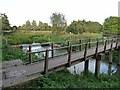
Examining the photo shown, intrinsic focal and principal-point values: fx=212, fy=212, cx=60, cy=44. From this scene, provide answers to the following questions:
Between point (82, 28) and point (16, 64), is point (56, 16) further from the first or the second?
point (16, 64)

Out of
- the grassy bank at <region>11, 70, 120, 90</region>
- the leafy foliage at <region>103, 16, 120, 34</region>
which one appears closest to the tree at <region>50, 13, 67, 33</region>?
the leafy foliage at <region>103, 16, 120, 34</region>

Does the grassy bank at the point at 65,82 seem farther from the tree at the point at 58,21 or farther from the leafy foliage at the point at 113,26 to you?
the tree at the point at 58,21

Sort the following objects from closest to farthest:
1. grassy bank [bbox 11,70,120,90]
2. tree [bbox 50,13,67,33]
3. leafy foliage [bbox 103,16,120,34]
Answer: grassy bank [bbox 11,70,120,90] < leafy foliage [bbox 103,16,120,34] < tree [bbox 50,13,67,33]

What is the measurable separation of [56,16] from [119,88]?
120ft

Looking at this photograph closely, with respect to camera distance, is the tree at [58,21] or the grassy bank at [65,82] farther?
the tree at [58,21]

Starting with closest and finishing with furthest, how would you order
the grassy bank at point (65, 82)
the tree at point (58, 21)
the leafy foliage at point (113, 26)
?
the grassy bank at point (65, 82) → the leafy foliage at point (113, 26) → the tree at point (58, 21)

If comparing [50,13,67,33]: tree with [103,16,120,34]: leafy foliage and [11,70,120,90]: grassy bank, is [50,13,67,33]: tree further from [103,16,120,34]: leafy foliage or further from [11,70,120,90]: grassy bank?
[11,70,120,90]: grassy bank

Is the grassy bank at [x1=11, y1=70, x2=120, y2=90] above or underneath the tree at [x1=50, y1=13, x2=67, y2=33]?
underneath

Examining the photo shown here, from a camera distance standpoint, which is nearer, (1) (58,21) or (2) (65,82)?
(2) (65,82)

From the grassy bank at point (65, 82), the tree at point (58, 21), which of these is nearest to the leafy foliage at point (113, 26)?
the tree at point (58, 21)

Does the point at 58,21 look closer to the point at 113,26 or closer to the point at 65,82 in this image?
the point at 113,26

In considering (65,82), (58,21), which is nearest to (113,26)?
(58,21)

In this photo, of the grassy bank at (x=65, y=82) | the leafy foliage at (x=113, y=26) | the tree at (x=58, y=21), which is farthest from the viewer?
the tree at (x=58, y=21)

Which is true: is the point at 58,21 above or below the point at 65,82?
above
